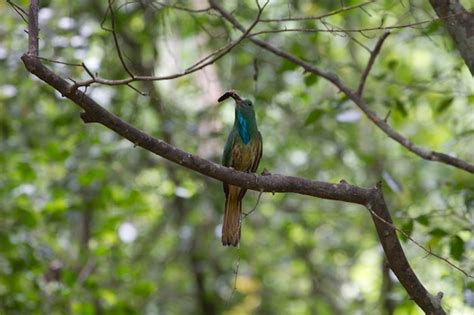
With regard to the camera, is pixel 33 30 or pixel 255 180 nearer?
pixel 33 30

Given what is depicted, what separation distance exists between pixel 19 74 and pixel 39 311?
1893mm

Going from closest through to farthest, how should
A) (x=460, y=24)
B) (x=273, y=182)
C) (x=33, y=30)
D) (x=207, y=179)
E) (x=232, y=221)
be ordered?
1. (x=33, y=30)
2. (x=273, y=182)
3. (x=460, y=24)
4. (x=232, y=221)
5. (x=207, y=179)

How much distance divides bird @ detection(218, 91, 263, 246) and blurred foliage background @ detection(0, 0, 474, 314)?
374 millimetres

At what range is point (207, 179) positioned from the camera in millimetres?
6613

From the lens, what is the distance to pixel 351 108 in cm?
462

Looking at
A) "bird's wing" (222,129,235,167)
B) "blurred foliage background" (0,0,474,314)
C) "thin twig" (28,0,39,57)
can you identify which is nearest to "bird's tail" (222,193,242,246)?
"bird's wing" (222,129,235,167)

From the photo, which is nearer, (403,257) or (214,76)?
(403,257)

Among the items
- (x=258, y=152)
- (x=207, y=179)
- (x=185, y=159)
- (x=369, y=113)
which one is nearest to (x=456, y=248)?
(x=369, y=113)

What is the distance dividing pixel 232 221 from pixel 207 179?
2523 millimetres

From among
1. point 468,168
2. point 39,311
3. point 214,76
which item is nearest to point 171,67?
point 214,76

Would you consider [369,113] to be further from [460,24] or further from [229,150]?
[229,150]

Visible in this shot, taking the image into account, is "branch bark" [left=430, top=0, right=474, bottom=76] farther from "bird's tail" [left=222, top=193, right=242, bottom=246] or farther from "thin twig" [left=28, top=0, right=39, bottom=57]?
"thin twig" [left=28, top=0, right=39, bottom=57]

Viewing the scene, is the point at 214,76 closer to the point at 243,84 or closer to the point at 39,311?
the point at 243,84

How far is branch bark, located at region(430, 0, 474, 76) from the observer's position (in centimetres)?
339
